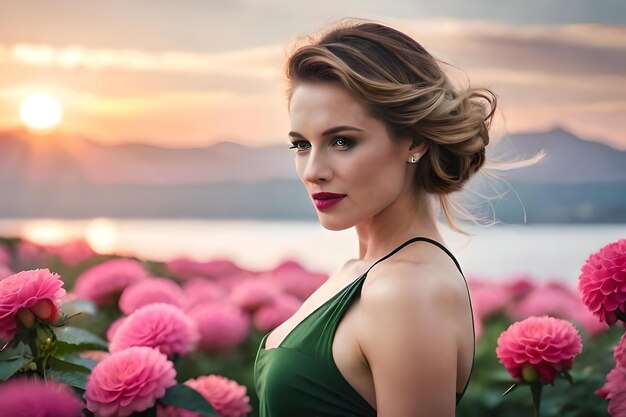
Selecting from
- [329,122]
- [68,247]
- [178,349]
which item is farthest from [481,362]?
[68,247]

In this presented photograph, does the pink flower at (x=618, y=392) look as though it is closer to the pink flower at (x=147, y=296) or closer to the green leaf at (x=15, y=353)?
the pink flower at (x=147, y=296)

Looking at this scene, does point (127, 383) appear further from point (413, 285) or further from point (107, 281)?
point (107, 281)

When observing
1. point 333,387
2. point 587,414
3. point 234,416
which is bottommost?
point 587,414

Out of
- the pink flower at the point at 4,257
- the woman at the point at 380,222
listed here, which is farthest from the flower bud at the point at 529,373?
the pink flower at the point at 4,257

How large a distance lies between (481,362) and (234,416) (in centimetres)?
72

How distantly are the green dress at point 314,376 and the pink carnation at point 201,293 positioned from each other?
71 cm

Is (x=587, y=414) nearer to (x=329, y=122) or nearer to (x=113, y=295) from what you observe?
(x=329, y=122)

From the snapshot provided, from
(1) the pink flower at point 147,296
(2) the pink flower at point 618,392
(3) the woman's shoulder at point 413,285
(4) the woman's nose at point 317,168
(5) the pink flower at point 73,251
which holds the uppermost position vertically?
(4) the woman's nose at point 317,168

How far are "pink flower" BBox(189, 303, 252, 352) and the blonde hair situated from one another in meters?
0.65

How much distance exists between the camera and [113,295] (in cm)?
212

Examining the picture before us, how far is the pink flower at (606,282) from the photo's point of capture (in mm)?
1621

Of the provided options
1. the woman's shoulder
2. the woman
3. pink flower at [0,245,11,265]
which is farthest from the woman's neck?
pink flower at [0,245,11,265]

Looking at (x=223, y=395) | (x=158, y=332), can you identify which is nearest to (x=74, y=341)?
(x=158, y=332)

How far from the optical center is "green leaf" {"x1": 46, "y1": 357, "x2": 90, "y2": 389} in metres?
1.48
